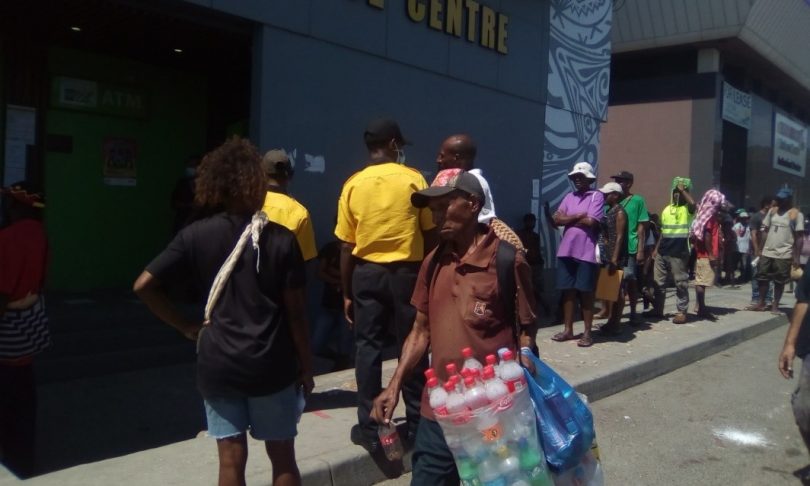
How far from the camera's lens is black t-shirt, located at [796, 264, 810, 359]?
13.5ft

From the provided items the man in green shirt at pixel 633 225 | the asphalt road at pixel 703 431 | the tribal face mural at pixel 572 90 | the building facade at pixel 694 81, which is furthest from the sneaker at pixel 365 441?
the building facade at pixel 694 81

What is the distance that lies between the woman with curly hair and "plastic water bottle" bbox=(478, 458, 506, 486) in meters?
0.91

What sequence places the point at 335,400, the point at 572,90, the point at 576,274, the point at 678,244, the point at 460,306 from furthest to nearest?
the point at 572,90, the point at 678,244, the point at 576,274, the point at 335,400, the point at 460,306

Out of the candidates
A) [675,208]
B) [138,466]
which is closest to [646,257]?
→ [675,208]

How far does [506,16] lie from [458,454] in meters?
7.90

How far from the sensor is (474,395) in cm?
260

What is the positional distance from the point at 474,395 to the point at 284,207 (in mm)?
2104

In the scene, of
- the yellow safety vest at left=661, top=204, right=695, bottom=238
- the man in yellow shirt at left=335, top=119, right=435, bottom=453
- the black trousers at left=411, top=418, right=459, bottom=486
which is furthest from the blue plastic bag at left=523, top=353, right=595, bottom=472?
the yellow safety vest at left=661, top=204, right=695, bottom=238

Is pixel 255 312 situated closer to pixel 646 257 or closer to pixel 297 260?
pixel 297 260

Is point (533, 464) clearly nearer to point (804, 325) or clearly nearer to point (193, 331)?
point (193, 331)

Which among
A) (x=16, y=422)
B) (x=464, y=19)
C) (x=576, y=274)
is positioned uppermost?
(x=464, y=19)

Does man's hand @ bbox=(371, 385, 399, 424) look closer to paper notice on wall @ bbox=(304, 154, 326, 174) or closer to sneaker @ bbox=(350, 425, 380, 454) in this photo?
sneaker @ bbox=(350, 425, 380, 454)

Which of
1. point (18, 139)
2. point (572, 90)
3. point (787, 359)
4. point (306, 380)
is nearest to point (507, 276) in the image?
point (306, 380)

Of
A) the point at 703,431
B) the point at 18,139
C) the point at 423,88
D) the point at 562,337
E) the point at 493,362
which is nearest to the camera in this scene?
the point at 493,362
